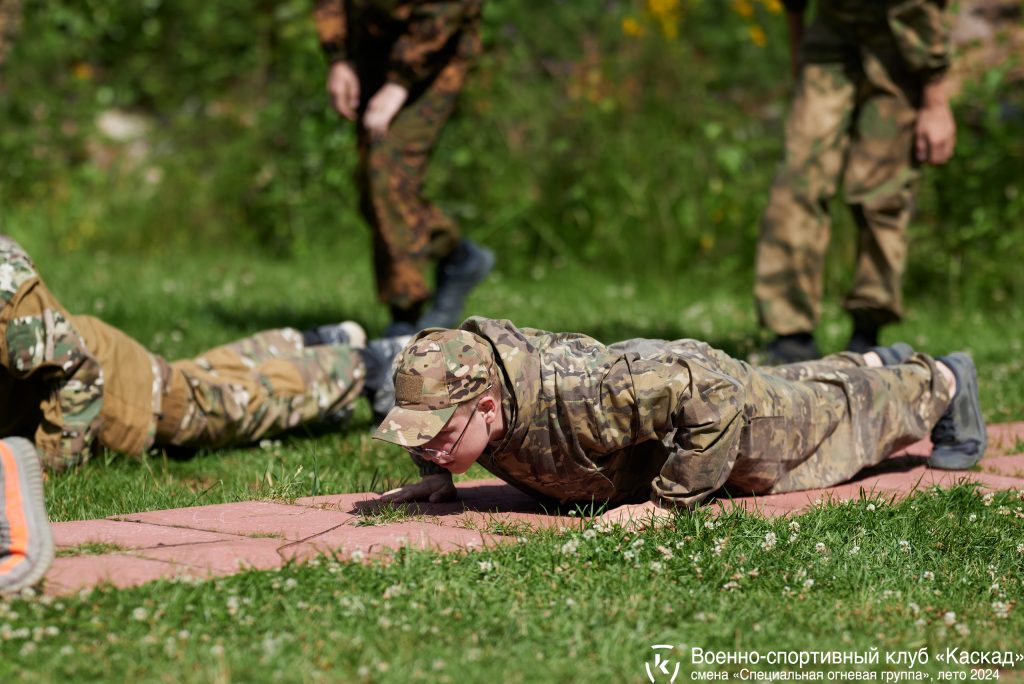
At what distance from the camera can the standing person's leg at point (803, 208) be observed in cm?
577

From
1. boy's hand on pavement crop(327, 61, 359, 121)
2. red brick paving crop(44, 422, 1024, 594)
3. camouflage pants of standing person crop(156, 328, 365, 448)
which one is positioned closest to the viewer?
red brick paving crop(44, 422, 1024, 594)

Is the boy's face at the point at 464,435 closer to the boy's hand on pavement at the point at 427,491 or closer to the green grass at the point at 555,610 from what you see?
the green grass at the point at 555,610

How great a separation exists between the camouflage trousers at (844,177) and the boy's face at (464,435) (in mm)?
2682

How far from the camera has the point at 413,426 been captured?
3.36 m

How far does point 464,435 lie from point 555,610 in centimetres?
62

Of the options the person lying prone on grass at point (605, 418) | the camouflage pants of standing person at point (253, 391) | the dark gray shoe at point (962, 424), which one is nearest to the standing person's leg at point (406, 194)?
the camouflage pants of standing person at point (253, 391)

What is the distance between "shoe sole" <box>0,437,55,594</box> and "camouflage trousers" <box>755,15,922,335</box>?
3.57 metres

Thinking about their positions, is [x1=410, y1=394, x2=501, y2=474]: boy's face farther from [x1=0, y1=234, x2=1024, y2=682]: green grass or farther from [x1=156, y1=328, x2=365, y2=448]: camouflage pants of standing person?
[x1=156, y1=328, x2=365, y2=448]: camouflage pants of standing person

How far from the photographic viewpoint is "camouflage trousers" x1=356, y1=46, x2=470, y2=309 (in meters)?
5.91

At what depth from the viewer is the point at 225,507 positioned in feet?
12.6

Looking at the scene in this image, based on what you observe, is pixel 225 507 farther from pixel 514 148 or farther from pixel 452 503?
pixel 514 148

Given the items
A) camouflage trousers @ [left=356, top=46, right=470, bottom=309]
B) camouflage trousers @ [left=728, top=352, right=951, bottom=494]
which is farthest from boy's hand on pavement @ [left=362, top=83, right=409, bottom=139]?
camouflage trousers @ [left=728, top=352, right=951, bottom=494]

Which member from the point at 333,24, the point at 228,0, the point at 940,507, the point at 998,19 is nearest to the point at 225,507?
the point at 940,507

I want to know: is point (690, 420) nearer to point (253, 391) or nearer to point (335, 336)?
point (253, 391)
